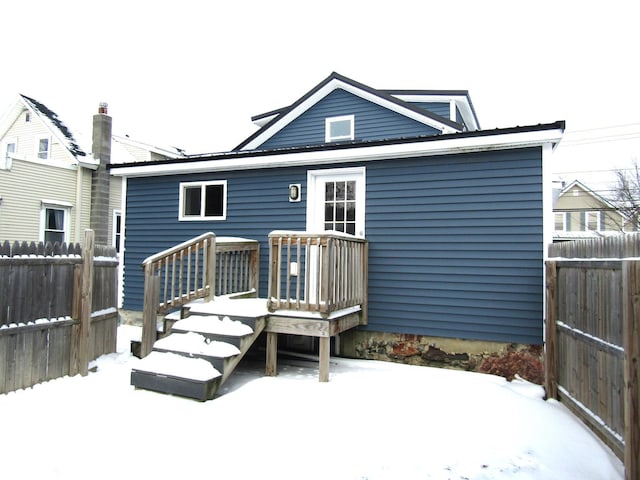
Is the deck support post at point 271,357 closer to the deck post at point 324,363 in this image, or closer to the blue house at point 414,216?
the deck post at point 324,363

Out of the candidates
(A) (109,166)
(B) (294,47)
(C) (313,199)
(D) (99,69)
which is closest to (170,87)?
(D) (99,69)

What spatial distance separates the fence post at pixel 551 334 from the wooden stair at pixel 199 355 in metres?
3.27

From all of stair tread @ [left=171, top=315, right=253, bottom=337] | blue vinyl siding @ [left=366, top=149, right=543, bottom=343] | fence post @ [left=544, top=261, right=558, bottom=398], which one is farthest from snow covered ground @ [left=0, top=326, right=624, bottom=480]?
blue vinyl siding @ [left=366, top=149, right=543, bottom=343]

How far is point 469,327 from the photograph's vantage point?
5.92 metres

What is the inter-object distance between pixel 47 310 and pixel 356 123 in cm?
887

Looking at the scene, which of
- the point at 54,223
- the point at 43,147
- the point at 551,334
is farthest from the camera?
the point at 43,147

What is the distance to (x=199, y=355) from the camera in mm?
4875

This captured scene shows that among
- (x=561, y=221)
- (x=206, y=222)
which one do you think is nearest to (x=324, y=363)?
(x=206, y=222)

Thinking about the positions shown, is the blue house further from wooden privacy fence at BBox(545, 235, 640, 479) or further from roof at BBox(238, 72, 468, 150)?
roof at BBox(238, 72, 468, 150)

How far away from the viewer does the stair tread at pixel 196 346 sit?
4.87 meters

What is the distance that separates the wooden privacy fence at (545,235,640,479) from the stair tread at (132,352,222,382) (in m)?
3.50

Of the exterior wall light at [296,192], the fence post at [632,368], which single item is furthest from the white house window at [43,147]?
the fence post at [632,368]

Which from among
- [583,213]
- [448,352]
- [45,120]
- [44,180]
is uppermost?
[45,120]

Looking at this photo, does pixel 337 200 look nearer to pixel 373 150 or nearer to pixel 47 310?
pixel 373 150
